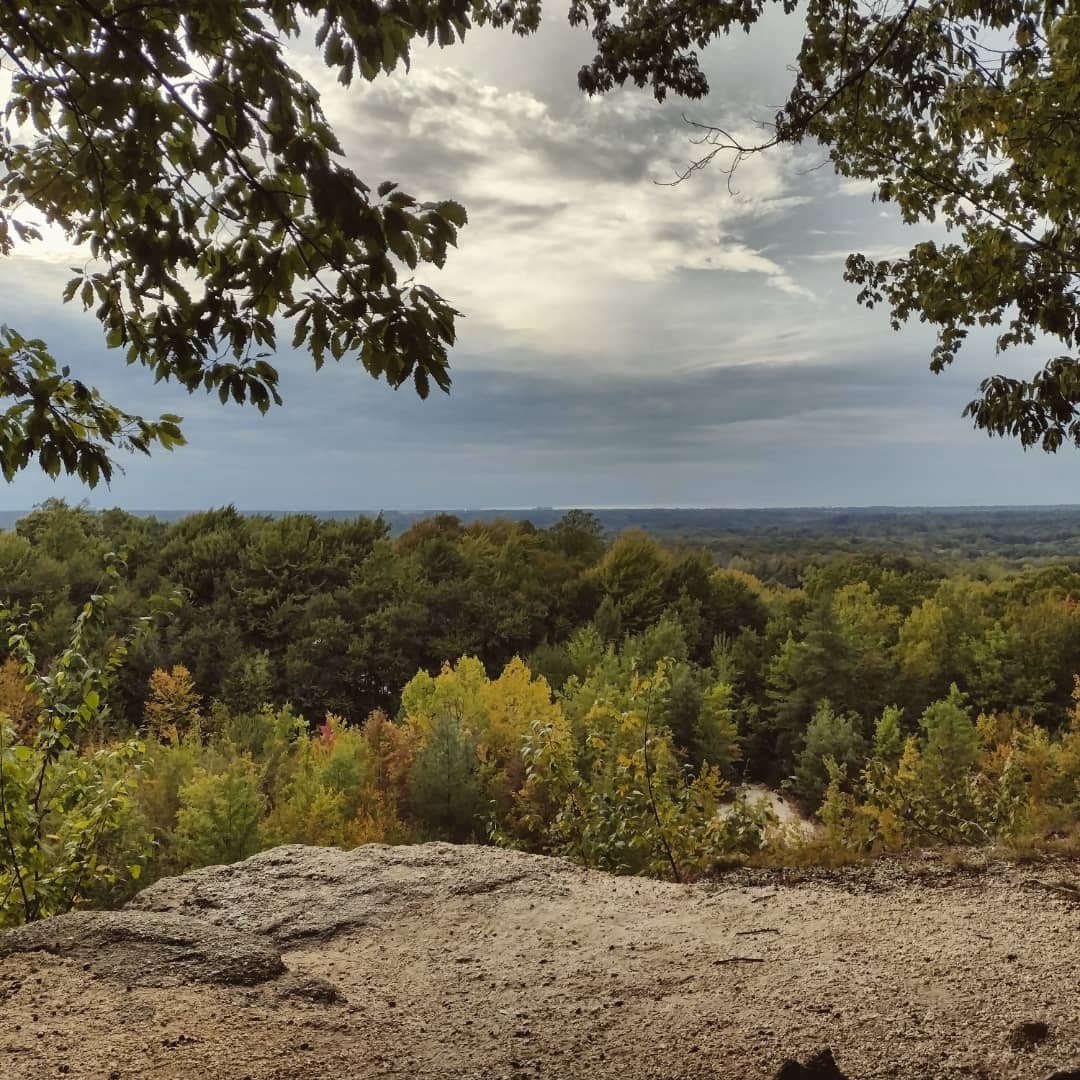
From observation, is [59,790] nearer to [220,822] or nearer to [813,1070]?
[220,822]

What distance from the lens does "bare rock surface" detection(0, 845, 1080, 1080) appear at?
7.95ft

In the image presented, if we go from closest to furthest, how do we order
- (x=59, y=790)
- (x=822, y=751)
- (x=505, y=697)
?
1. (x=59, y=790)
2. (x=505, y=697)
3. (x=822, y=751)

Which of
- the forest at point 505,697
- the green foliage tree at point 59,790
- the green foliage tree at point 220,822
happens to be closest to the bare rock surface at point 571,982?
the green foliage tree at point 59,790

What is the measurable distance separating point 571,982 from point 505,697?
34.1 ft

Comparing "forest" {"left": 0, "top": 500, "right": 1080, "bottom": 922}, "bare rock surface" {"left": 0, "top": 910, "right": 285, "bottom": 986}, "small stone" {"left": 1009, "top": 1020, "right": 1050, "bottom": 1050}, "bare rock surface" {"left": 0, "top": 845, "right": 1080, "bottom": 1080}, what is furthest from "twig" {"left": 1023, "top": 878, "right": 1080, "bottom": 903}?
"bare rock surface" {"left": 0, "top": 910, "right": 285, "bottom": 986}

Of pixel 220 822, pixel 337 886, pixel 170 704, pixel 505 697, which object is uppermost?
pixel 337 886

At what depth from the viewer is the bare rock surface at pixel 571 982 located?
242 cm

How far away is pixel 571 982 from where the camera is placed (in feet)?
10.2

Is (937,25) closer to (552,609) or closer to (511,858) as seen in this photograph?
(511,858)

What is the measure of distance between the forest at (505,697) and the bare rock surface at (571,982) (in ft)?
3.34

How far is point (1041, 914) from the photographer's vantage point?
3561 mm

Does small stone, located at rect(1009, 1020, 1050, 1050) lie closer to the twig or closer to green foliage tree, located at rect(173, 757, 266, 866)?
the twig

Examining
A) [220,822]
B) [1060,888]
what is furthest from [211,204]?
[220,822]

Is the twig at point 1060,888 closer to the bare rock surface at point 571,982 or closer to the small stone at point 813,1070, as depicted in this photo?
the bare rock surface at point 571,982
